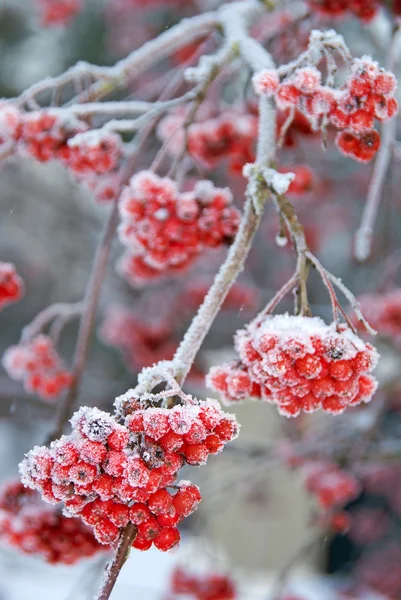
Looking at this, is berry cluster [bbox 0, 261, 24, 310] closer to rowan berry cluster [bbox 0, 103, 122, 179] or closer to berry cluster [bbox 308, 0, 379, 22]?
rowan berry cluster [bbox 0, 103, 122, 179]

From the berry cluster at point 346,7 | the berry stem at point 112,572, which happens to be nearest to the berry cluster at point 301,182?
the berry cluster at point 346,7

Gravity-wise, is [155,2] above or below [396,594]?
above

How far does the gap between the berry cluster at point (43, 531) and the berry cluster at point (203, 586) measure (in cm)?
77

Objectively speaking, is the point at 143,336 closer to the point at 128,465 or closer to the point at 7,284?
the point at 7,284

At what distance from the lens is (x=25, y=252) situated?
4.76 m

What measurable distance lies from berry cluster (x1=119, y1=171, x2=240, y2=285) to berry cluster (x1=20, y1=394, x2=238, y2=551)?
0.49 metres

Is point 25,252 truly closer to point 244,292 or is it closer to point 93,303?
point 244,292

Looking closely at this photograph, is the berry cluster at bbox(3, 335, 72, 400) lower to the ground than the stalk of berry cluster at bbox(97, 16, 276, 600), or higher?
lower

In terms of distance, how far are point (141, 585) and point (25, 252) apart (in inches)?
97.2

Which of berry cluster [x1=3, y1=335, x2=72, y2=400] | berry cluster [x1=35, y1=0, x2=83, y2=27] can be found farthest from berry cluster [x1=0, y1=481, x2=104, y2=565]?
berry cluster [x1=35, y1=0, x2=83, y2=27]

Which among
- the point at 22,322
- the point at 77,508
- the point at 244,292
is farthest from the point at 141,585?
the point at 77,508

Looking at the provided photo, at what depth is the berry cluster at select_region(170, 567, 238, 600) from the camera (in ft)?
5.99

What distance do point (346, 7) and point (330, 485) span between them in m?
1.56

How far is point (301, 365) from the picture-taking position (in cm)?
80
